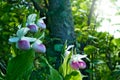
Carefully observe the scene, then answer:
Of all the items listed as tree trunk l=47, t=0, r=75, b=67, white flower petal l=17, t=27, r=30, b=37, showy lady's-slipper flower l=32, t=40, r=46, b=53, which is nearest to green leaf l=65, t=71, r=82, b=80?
showy lady's-slipper flower l=32, t=40, r=46, b=53

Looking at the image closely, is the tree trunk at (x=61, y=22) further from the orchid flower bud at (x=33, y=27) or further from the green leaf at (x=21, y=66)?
the green leaf at (x=21, y=66)

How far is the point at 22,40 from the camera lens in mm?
2082

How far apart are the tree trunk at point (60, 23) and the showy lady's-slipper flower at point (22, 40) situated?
3.32ft

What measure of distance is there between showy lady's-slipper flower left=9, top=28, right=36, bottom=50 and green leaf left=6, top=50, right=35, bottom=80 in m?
0.04

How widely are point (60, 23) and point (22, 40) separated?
121cm

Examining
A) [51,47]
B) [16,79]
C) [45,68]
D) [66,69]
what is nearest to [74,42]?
[51,47]

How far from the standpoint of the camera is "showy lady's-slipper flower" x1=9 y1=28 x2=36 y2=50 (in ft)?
6.76

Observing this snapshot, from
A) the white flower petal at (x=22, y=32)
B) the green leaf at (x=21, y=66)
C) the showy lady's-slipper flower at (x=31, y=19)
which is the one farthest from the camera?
the showy lady's-slipper flower at (x=31, y=19)

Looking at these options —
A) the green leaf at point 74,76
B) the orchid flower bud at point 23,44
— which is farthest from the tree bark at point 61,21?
the orchid flower bud at point 23,44

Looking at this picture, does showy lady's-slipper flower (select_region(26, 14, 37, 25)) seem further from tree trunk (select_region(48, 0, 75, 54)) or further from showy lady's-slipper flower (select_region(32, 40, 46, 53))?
tree trunk (select_region(48, 0, 75, 54))

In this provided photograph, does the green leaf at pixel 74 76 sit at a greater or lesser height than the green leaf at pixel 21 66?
lesser

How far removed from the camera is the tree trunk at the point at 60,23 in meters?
3.24

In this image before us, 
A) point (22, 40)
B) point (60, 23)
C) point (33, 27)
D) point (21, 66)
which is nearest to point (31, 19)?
point (33, 27)

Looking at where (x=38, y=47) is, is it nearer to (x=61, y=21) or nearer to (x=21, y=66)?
(x=21, y=66)
